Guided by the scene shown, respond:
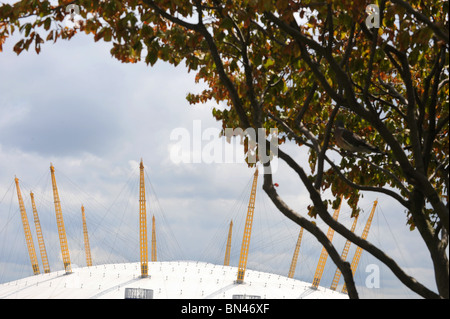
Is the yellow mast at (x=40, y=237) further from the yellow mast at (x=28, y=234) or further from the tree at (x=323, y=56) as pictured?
the tree at (x=323, y=56)

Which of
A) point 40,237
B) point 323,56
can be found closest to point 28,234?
point 40,237

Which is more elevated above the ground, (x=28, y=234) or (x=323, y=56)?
(x=323, y=56)


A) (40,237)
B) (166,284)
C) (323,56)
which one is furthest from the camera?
(40,237)

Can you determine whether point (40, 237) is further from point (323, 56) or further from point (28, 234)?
point (323, 56)

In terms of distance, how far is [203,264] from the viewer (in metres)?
70.2

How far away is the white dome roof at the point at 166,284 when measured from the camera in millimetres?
58438

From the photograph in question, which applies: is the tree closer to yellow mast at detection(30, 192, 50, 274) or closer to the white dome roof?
the white dome roof

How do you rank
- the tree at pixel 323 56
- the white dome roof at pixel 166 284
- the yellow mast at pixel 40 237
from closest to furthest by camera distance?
the tree at pixel 323 56, the white dome roof at pixel 166 284, the yellow mast at pixel 40 237

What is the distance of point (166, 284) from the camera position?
60.5 meters

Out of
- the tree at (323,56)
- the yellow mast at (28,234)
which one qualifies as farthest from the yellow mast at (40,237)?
the tree at (323,56)

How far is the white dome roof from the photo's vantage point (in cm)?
5844

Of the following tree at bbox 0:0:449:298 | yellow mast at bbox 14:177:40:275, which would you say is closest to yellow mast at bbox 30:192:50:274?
yellow mast at bbox 14:177:40:275

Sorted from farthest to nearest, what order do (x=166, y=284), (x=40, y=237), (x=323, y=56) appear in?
(x=40, y=237) → (x=166, y=284) → (x=323, y=56)
